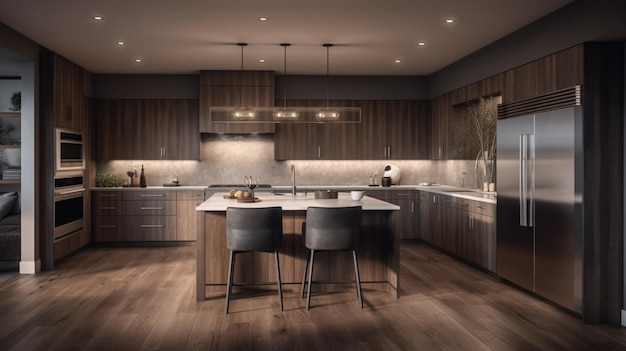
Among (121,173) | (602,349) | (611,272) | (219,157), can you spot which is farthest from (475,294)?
(121,173)

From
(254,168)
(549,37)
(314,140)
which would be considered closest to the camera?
(549,37)

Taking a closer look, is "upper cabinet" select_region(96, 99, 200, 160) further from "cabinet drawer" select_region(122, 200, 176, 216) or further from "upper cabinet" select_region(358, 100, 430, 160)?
"upper cabinet" select_region(358, 100, 430, 160)

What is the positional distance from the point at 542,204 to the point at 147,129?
20.3 ft

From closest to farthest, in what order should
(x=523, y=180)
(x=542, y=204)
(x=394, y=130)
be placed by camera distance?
(x=542, y=204) → (x=523, y=180) → (x=394, y=130)

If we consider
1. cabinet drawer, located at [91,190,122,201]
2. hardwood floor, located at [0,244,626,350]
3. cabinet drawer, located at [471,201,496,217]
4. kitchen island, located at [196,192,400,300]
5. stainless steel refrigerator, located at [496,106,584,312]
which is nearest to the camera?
hardwood floor, located at [0,244,626,350]

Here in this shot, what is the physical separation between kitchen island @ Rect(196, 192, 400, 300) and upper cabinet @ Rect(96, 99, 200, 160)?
3.62 m

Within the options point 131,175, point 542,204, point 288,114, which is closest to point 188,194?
point 131,175

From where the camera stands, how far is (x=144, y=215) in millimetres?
8438

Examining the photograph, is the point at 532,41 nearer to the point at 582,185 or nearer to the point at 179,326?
the point at 582,185

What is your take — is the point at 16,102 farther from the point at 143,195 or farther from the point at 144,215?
the point at 144,215

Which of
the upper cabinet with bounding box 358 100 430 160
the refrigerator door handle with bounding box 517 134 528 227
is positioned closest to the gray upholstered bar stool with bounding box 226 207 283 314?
the refrigerator door handle with bounding box 517 134 528 227

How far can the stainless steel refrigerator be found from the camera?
14.9 feet

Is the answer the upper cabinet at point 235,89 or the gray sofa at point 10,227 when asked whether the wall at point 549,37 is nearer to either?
the upper cabinet at point 235,89

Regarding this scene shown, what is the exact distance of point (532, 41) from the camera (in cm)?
546
